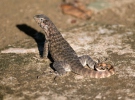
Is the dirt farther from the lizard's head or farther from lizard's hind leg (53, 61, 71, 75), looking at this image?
the lizard's head

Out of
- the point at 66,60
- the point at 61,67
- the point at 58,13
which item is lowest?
the point at 61,67

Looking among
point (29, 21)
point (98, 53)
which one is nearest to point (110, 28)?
point (98, 53)

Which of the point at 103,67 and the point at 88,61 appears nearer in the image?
the point at 103,67

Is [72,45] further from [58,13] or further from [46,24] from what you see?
[58,13]

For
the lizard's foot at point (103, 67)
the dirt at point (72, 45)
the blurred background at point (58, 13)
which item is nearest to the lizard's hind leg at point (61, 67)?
the dirt at point (72, 45)

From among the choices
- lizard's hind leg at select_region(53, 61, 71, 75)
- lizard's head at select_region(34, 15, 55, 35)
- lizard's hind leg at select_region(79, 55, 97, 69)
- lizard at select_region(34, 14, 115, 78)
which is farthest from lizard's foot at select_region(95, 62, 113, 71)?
lizard's head at select_region(34, 15, 55, 35)

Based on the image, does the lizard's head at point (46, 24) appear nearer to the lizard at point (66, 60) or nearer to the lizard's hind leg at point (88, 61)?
the lizard at point (66, 60)

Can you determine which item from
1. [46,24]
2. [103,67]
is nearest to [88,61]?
[103,67]
